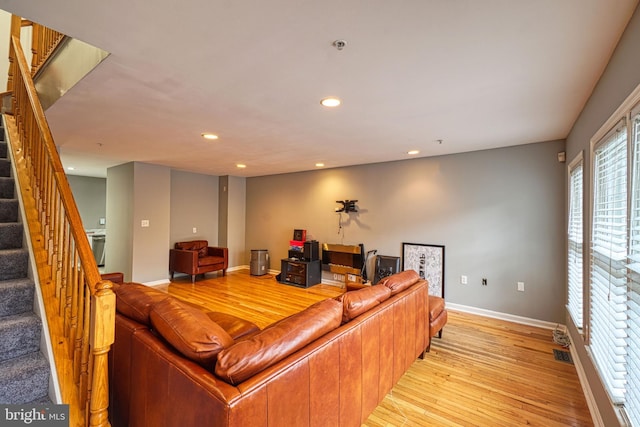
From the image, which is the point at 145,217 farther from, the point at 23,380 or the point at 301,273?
the point at 23,380

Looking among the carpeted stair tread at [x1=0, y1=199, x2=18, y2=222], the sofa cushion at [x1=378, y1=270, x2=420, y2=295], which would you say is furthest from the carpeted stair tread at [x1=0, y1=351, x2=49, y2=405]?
the sofa cushion at [x1=378, y1=270, x2=420, y2=295]

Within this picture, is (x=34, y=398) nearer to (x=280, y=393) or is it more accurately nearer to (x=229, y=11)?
(x=280, y=393)

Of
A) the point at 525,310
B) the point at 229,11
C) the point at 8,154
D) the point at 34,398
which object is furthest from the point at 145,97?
the point at 525,310

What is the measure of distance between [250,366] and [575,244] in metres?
3.35

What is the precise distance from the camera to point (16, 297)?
1.75 m

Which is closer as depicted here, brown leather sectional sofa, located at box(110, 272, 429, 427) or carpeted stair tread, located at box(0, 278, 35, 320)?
brown leather sectional sofa, located at box(110, 272, 429, 427)

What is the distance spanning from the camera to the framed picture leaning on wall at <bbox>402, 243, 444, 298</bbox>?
430 centimetres

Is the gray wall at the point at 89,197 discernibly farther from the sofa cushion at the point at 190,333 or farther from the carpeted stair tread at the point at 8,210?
the sofa cushion at the point at 190,333

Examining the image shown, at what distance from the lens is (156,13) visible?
1291 mm

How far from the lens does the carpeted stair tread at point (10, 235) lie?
6.75 ft

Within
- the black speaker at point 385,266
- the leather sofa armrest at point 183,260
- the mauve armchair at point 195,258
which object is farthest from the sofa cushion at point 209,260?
the black speaker at point 385,266

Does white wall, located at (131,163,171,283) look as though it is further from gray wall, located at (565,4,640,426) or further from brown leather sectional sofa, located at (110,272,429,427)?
gray wall, located at (565,4,640,426)
